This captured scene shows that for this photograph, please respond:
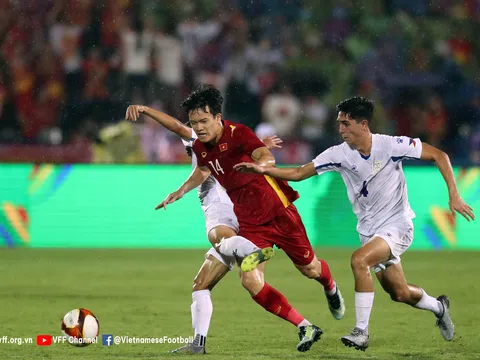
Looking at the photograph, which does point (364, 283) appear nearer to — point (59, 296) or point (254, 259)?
point (254, 259)

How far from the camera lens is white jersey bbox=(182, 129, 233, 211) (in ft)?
26.3

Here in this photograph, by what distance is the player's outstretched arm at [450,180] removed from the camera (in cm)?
680

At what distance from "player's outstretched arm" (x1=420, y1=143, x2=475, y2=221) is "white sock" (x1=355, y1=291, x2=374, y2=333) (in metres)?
0.85

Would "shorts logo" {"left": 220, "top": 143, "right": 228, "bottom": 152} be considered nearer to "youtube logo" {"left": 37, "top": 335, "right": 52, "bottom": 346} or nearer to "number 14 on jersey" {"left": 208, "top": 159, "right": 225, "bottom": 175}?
"number 14 on jersey" {"left": 208, "top": 159, "right": 225, "bottom": 175}

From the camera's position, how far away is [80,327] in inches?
273

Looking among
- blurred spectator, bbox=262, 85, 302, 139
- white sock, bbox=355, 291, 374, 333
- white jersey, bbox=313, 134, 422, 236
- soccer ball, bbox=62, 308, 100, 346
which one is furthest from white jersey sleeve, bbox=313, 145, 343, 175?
blurred spectator, bbox=262, 85, 302, 139

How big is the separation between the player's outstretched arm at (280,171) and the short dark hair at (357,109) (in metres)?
0.46

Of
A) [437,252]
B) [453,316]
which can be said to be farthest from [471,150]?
[453,316]

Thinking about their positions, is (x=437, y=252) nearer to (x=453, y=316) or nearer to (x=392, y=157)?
(x=453, y=316)

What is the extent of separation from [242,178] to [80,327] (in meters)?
1.61

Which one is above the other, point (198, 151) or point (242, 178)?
point (198, 151)

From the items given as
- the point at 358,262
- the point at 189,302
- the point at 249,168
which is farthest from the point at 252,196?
the point at 189,302

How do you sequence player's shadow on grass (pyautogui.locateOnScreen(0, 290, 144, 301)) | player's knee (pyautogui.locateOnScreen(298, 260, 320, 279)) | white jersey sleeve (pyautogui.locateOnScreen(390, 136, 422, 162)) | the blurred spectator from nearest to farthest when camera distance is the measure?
1. white jersey sleeve (pyautogui.locateOnScreen(390, 136, 422, 162))
2. player's knee (pyautogui.locateOnScreen(298, 260, 320, 279))
3. player's shadow on grass (pyautogui.locateOnScreen(0, 290, 144, 301))
4. the blurred spectator

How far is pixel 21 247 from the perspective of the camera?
14555 millimetres
